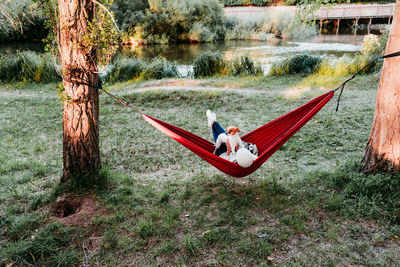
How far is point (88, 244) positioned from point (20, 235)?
0.48 m

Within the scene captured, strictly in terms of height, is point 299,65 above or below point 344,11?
below

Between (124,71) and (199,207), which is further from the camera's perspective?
(124,71)

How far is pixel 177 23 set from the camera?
15.7 m

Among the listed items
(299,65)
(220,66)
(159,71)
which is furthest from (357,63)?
(159,71)

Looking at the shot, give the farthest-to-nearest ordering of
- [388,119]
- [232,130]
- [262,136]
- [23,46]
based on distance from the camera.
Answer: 1. [23,46]
2. [262,136]
3. [232,130]
4. [388,119]

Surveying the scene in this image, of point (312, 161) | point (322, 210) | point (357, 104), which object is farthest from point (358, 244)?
point (357, 104)

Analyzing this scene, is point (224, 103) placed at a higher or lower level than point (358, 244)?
higher

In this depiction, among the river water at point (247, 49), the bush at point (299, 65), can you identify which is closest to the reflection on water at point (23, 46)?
the river water at point (247, 49)

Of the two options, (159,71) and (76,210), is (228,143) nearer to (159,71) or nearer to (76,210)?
(76,210)

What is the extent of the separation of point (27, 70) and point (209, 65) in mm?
4804

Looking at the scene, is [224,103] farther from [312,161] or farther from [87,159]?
[87,159]

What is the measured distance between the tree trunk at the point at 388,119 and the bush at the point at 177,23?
14137 millimetres

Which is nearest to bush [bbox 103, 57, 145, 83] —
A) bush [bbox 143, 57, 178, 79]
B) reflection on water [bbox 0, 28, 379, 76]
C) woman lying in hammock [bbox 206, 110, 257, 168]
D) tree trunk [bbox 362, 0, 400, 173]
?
bush [bbox 143, 57, 178, 79]

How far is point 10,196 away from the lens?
7.77 ft
